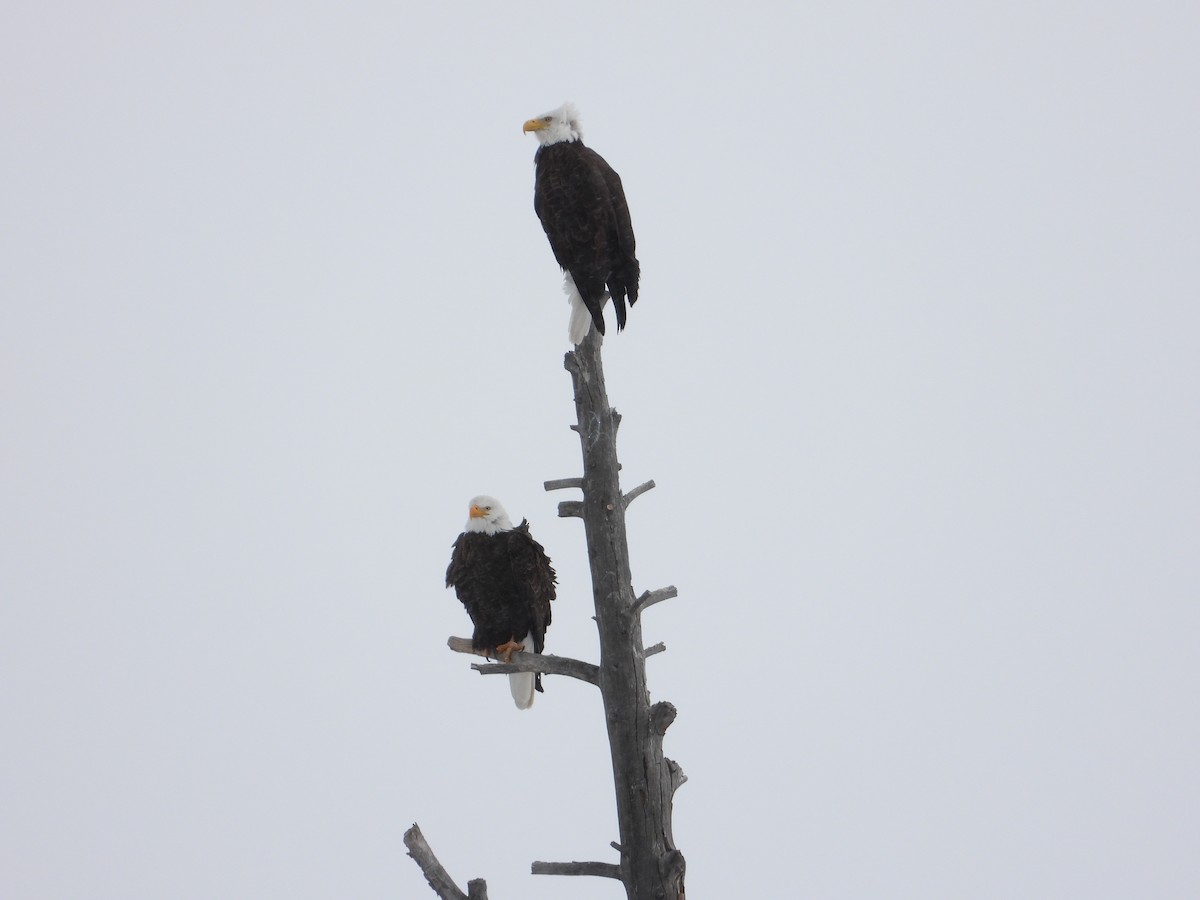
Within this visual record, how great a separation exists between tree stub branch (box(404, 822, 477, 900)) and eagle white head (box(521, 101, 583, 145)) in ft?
8.83

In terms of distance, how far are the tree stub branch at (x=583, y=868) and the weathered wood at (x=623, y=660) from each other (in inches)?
2.5

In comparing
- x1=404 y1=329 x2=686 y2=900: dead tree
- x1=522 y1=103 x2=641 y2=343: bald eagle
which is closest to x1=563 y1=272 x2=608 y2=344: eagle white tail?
x1=522 y1=103 x2=641 y2=343: bald eagle

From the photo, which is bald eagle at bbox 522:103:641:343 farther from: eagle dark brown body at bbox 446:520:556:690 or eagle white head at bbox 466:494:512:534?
eagle dark brown body at bbox 446:520:556:690

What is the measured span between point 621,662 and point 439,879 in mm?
1027

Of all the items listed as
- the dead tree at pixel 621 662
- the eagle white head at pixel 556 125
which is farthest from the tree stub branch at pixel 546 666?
the eagle white head at pixel 556 125

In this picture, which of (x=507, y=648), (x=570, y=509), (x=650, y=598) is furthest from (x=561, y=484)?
(x=507, y=648)

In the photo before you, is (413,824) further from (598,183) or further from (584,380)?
(598,183)

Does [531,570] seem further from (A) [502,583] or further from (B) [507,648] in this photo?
(B) [507,648]

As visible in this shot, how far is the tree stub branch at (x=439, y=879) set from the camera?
3.47m

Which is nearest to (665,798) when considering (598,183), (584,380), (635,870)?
(635,870)

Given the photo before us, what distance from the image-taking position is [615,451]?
338 centimetres

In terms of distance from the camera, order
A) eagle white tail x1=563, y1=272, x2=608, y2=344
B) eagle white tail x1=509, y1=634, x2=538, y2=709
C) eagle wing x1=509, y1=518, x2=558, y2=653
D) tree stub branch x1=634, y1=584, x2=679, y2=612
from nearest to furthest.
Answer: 1. tree stub branch x1=634, y1=584, x2=679, y2=612
2. eagle white tail x1=563, y1=272, x2=608, y2=344
3. eagle wing x1=509, y1=518, x2=558, y2=653
4. eagle white tail x1=509, y1=634, x2=538, y2=709

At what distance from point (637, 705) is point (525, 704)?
0.99 meters

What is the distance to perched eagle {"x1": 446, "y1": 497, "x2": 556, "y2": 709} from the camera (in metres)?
3.87
